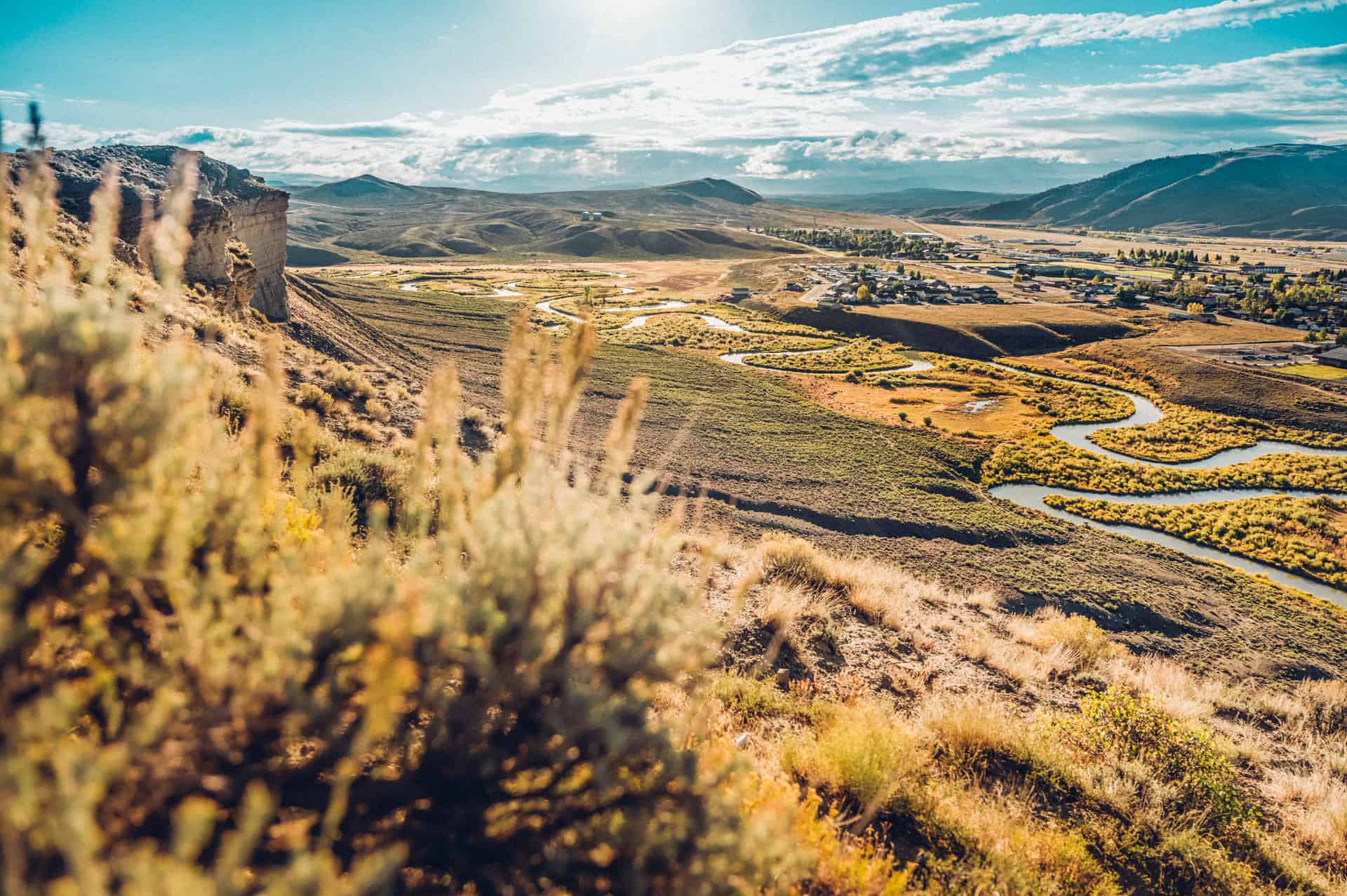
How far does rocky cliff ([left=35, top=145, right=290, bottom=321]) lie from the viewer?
23138mm

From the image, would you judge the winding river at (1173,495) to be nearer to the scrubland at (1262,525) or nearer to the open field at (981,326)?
the scrubland at (1262,525)

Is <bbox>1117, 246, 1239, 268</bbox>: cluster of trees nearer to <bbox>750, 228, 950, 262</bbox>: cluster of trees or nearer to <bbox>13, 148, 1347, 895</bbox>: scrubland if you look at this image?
<bbox>750, 228, 950, 262</bbox>: cluster of trees

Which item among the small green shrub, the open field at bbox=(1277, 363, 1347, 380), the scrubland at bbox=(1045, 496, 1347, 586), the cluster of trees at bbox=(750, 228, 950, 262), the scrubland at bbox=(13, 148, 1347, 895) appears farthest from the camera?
the cluster of trees at bbox=(750, 228, 950, 262)

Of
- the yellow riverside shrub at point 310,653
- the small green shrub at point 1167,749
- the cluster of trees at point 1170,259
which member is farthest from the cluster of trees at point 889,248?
the yellow riverside shrub at point 310,653

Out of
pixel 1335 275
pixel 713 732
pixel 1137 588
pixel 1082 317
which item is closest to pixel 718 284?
pixel 1082 317

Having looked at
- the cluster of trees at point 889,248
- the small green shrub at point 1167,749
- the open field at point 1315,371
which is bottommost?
the small green shrub at point 1167,749

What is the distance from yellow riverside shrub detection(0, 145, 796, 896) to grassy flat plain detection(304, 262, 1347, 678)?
18.3 ft

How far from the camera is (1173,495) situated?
3562cm

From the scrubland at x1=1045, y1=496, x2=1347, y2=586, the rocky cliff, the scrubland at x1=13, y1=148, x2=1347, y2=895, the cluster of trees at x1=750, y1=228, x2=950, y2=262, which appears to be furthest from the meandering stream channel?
the cluster of trees at x1=750, y1=228, x2=950, y2=262

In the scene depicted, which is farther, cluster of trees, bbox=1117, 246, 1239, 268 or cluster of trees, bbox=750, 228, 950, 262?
cluster of trees, bbox=750, 228, 950, 262

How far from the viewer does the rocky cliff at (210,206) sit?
2314cm

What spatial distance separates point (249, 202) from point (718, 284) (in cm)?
8989

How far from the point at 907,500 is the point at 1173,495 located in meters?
19.1

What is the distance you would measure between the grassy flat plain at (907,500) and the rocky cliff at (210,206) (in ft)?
38.4
